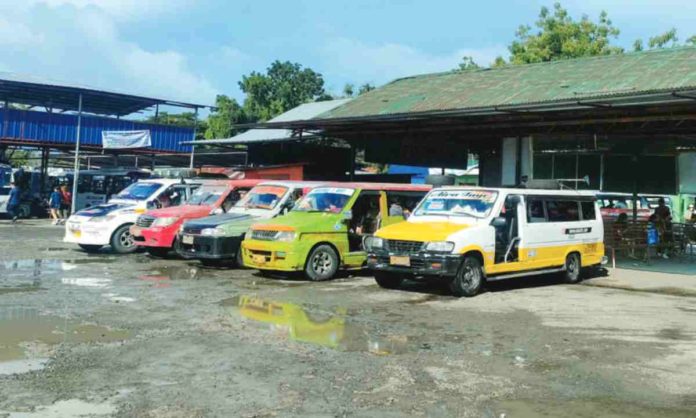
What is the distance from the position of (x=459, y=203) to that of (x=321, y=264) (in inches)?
108

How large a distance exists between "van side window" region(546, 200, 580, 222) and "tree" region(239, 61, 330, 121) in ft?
116

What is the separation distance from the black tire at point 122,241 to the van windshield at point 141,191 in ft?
3.16

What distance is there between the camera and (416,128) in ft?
64.3

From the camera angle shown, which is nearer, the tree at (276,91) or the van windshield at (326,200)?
the van windshield at (326,200)

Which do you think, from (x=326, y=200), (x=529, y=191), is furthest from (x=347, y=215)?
(x=529, y=191)

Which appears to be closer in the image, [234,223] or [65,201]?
[234,223]

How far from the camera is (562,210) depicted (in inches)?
499

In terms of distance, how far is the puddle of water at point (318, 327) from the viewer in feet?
24.1

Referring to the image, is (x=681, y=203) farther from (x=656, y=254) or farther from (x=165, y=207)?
(x=165, y=207)

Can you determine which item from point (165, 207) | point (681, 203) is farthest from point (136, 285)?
point (681, 203)

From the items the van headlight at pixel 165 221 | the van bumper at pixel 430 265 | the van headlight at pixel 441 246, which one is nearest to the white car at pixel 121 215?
the van headlight at pixel 165 221

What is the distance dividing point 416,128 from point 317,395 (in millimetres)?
14781

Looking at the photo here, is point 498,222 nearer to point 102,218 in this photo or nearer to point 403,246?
point 403,246

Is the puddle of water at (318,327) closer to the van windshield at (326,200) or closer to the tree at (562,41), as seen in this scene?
the van windshield at (326,200)
